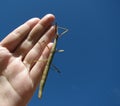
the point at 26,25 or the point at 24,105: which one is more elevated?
the point at 26,25

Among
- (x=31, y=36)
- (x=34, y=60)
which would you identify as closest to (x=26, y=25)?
(x=31, y=36)

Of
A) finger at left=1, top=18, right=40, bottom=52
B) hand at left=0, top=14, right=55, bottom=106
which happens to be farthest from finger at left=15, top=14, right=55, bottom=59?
finger at left=1, top=18, right=40, bottom=52

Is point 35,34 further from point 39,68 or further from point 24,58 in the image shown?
point 39,68

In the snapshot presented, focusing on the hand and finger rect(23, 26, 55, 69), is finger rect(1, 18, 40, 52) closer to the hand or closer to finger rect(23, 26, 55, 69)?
the hand

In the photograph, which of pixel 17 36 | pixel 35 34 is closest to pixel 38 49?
pixel 35 34

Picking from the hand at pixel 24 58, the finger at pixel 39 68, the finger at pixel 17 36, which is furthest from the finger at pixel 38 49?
the finger at pixel 17 36

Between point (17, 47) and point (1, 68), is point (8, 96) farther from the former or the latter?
point (17, 47)

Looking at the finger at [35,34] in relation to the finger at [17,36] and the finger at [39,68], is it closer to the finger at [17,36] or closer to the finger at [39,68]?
the finger at [17,36]

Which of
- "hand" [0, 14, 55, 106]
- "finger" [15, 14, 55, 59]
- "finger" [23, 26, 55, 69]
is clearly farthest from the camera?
"finger" [15, 14, 55, 59]
